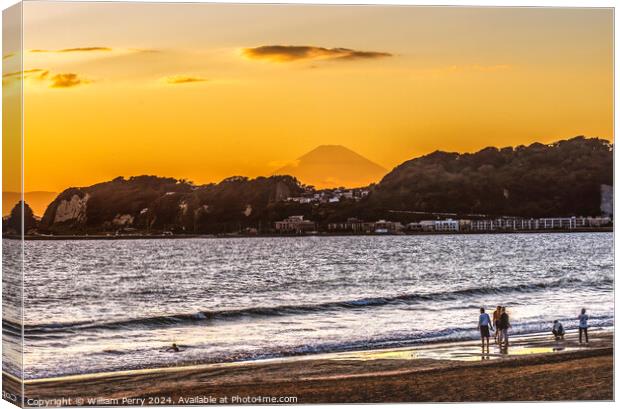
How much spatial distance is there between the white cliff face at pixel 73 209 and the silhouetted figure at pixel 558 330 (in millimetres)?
8344

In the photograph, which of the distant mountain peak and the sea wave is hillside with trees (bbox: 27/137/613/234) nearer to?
the distant mountain peak

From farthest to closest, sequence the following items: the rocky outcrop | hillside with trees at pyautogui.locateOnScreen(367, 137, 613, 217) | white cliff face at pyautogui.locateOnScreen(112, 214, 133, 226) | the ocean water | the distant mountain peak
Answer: hillside with trees at pyautogui.locateOnScreen(367, 137, 613, 217) → the distant mountain peak → white cliff face at pyautogui.locateOnScreen(112, 214, 133, 226) → the rocky outcrop → the ocean water

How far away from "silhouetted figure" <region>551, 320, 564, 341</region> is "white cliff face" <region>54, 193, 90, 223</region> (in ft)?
27.4

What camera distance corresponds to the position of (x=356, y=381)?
97.2ft

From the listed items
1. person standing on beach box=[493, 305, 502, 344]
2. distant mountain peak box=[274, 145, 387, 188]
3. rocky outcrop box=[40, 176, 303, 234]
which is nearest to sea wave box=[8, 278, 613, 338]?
person standing on beach box=[493, 305, 502, 344]

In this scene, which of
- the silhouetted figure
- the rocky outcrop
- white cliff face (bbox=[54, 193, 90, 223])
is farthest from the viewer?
the silhouetted figure

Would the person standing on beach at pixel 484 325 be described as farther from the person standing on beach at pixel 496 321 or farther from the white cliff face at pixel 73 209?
the white cliff face at pixel 73 209

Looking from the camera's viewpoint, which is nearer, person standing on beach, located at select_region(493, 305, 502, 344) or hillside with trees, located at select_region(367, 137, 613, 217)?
person standing on beach, located at select_region(493, 305, 502, 344)

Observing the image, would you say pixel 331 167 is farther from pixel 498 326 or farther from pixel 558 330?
pixel 558 330

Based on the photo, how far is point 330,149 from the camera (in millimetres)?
30875

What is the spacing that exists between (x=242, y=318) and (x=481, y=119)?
17.5 feet

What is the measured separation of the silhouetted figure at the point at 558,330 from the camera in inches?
1243

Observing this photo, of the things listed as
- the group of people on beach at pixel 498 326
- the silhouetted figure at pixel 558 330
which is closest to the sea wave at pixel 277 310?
the group of people on beach at pixel 498 326

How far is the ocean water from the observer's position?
99.0 feet
